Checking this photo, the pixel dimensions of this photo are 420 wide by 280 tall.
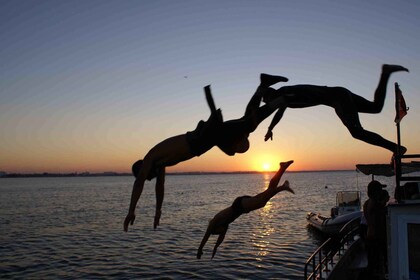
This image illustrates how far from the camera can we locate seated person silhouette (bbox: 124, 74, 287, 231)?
17.1 feet

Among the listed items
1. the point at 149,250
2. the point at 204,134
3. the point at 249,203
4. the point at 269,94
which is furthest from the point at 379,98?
the point at 149,250

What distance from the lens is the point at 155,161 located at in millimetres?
5508

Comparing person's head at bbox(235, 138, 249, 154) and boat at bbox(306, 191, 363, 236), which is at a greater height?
person's head at bbox(235, 138, 249, 154)

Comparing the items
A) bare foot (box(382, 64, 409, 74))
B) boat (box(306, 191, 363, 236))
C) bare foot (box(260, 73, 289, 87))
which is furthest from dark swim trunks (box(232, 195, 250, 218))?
boat (box(306, 191, 363, 236))

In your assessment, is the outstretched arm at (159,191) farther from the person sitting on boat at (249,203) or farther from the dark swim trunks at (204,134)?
the dark swim trunks at (204,134)

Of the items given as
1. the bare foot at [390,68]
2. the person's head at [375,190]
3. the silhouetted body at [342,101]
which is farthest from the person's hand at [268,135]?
the person's head at [375,190]

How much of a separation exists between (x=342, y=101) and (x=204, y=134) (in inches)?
76.3

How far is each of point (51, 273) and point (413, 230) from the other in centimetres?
2641

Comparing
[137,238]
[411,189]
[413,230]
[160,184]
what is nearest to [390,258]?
[413,230]

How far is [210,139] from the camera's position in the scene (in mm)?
5277

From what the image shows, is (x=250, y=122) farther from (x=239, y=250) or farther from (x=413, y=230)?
(x=239, y=250)

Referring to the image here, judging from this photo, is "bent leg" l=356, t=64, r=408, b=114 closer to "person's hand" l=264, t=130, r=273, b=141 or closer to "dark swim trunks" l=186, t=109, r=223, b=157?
"person's hand" l=264, t=130, r=273, b=141

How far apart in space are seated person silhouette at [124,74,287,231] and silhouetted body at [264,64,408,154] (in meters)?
0.21

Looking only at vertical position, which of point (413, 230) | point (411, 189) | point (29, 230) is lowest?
point (29, 230)
